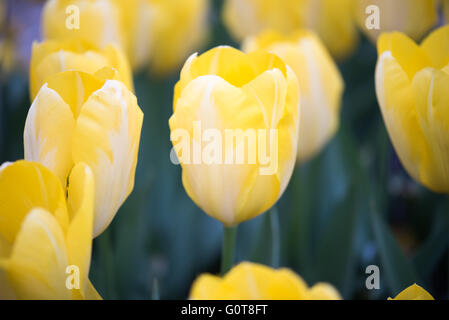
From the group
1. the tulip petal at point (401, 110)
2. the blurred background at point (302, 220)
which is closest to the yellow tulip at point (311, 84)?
the blurred background at point (302, 220)

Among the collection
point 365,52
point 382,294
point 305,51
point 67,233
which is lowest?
point 382,294

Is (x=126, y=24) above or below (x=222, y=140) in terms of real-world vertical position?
above

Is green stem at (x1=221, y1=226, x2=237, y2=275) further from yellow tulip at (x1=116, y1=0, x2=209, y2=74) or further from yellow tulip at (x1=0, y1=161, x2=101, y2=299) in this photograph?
yellow tulip at (x1=116, y1=0, x2=209, y2=74)

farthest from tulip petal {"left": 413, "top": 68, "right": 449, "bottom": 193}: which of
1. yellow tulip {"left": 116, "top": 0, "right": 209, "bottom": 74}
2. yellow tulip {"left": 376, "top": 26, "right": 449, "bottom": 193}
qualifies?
yellow tulip {"left": 116, "top": 0, "right": 209, "bottom": 74}

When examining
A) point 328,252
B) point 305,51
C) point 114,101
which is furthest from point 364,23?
point 114,101

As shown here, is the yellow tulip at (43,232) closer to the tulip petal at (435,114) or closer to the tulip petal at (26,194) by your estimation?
the tulip petal at (26,194)

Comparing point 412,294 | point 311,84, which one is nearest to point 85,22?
point 311,84

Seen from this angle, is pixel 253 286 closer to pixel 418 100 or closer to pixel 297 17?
pixel 418 100

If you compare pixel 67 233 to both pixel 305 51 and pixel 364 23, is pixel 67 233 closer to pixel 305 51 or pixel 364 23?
pixel 305 51
